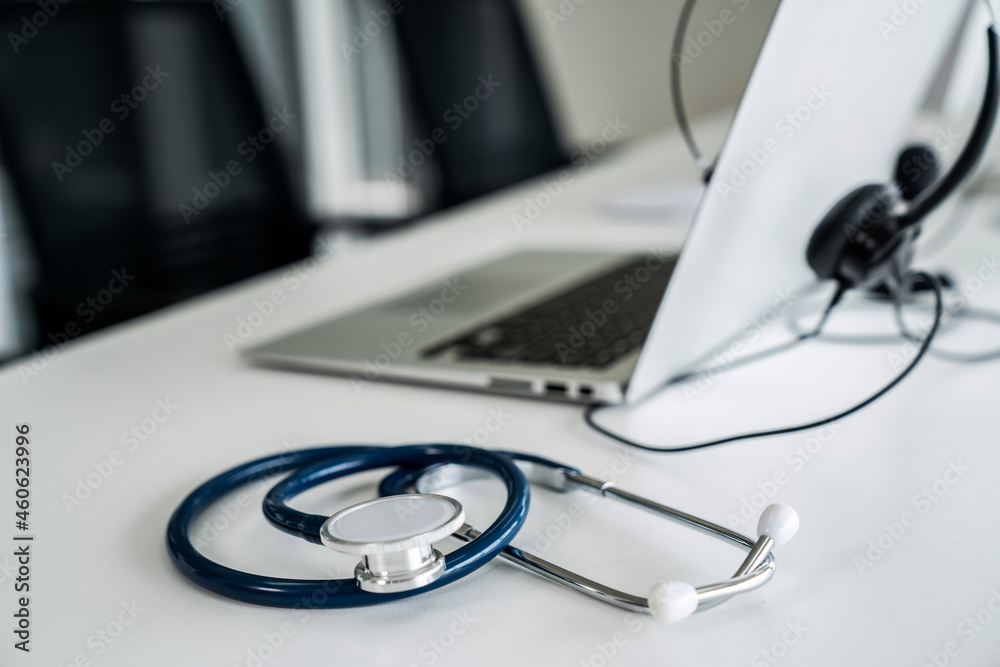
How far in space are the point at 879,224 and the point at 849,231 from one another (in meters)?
0.02

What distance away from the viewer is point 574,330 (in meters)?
0.68

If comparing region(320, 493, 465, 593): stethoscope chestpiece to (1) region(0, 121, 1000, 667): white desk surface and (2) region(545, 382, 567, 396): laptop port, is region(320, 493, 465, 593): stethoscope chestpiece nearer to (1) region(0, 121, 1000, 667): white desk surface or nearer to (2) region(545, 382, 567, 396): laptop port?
(1) region(0, 121, 1000, 667): white desk surface

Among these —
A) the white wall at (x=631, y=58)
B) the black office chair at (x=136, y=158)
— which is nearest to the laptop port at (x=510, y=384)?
the black office chair at (x=136, y=158)

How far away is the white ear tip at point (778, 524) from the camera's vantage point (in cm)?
37

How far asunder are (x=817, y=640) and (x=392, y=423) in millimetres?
316

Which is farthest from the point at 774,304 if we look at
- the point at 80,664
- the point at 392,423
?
the point at 80,664

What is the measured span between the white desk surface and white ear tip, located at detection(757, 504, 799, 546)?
0.05 feet

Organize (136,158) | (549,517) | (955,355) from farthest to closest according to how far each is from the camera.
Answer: (136,158)
(955,355)
(549,517)

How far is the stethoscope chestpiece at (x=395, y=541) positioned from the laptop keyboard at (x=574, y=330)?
28cm

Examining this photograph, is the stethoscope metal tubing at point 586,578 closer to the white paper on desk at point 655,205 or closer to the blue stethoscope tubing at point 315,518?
the blue stethoscope tubing at point 315,518

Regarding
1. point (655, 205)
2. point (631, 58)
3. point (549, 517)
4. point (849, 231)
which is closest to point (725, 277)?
point (849, 231)

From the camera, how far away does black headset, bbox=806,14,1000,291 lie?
58 centimetres

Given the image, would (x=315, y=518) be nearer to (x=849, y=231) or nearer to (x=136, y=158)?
(x=849, y=231)

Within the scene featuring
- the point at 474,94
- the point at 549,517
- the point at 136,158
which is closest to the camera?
the point at 549,517
